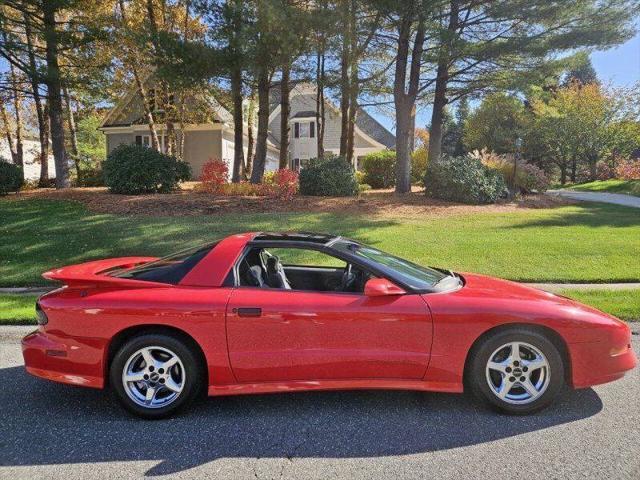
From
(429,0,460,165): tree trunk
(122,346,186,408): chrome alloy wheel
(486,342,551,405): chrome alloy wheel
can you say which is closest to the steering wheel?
(486,342,551,405): chrome alloy wheel

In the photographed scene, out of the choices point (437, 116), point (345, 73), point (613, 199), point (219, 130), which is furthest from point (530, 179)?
point (219, 130)

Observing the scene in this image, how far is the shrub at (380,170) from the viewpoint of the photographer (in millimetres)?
22984

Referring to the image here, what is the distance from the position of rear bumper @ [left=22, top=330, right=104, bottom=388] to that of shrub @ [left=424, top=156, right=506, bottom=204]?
1341cm

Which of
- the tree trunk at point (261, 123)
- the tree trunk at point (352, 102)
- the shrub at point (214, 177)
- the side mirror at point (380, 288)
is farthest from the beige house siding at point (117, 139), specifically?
the side mirror at point (380, 288)

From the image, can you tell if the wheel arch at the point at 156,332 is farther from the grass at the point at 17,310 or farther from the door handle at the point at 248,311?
the grass at the point at 17,310

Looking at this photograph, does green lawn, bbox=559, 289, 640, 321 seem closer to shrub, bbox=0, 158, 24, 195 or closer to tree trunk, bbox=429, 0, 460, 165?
tree trunk, bbox=429, 0, 460, 165

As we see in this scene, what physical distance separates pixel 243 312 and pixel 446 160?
46.9 feet

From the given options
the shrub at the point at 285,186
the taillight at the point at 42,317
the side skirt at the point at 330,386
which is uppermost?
the shrub at the point at 285,186

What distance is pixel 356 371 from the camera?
3.60 metres

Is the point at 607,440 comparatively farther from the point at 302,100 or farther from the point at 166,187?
the point at 302,100

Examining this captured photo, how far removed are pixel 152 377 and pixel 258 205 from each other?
34.5 ft

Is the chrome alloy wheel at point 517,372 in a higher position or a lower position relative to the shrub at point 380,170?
lower

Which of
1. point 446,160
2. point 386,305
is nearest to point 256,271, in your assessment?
point 386,305

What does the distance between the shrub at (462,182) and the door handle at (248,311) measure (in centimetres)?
1291
